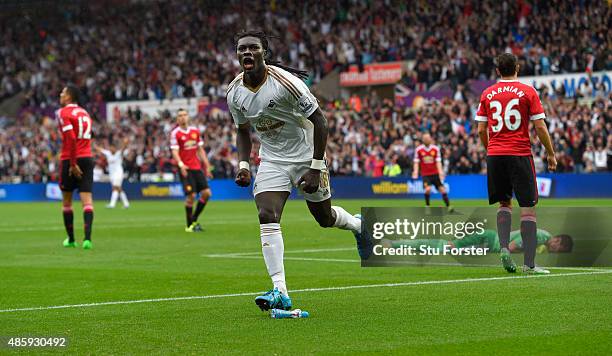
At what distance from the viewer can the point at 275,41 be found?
1921 inches

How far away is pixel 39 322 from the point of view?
8.55 meters

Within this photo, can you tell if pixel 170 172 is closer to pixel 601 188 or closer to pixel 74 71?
pixel 74 71

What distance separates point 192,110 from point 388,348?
43.5 m

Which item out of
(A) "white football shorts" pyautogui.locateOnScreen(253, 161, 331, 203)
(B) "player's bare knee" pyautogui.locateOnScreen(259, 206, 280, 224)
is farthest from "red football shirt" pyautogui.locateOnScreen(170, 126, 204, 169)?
(B) "player's bare knee" pyautogui.locateOnScreen(259, 206, 280, 224)

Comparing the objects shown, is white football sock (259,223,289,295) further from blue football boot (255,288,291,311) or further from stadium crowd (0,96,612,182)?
stadium crowd (0,96,612,182)

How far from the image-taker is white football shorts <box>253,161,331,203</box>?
9.09 metres

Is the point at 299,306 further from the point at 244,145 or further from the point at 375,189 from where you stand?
the point at 375,189

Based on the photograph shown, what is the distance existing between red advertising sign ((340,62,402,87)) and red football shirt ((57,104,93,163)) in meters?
27.4

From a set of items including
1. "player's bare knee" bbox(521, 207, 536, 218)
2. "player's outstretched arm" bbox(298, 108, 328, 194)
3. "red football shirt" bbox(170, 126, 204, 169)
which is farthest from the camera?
"red football shirt" bbox(170, 126, 204, 169)

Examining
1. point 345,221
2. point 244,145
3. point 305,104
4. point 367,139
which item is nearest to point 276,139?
point 244,145

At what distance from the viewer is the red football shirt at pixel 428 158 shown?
29.4 m

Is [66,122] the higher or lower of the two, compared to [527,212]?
higher

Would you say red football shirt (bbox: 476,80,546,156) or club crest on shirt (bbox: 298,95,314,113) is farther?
red football shirt (bbox: 476,80,546,156)

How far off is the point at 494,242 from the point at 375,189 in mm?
27302
